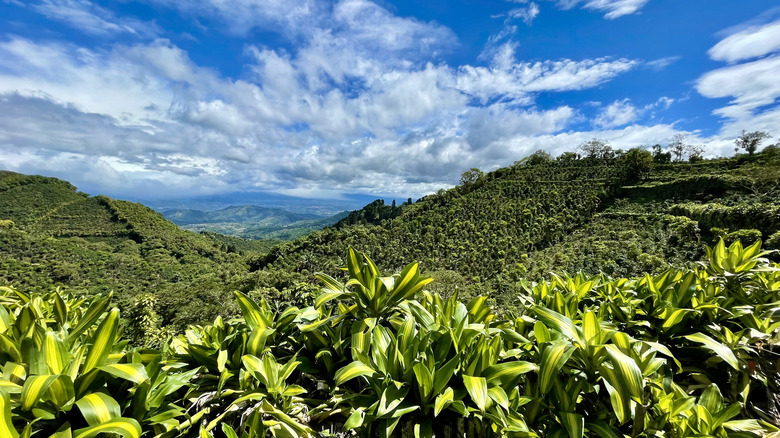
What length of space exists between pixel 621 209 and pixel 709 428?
88.7 feet

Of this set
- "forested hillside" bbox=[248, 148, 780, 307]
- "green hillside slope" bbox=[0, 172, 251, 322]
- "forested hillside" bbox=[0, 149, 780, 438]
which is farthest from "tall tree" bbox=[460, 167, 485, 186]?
"forested hillside" bbox=[0, 149, 780, 438]

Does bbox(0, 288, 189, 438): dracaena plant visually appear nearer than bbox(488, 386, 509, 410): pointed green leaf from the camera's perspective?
Yes

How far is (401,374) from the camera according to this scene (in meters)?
0.97

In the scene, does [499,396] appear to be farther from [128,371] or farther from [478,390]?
[128,371]

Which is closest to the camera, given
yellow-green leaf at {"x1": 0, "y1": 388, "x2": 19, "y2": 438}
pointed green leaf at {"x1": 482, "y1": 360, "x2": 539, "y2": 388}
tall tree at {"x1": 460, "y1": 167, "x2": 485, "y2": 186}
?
yellow-green leaf at {"x1": 0, "y1": 388, "x2": 19, "y2": 438}

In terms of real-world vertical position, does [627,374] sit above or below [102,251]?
above

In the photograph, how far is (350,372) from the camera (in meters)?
0.94

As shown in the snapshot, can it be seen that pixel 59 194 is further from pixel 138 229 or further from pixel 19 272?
pixel 19 272

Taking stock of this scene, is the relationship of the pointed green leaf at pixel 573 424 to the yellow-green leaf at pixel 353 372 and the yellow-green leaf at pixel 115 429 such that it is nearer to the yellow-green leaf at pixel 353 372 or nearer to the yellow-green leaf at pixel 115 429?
the yellow-green leaf at pixel 353 372

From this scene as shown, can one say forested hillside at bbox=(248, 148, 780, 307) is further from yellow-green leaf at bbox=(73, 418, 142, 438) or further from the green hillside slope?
the green hillside slope

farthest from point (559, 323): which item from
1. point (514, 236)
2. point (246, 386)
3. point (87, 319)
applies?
point (514, 236)

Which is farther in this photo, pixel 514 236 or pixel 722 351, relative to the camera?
pixel 514 236

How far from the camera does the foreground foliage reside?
2.75 feet

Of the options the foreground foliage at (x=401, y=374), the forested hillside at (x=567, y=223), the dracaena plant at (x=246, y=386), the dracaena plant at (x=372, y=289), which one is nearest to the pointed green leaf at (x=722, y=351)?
the foreground foliage at (x=401, y=374)
